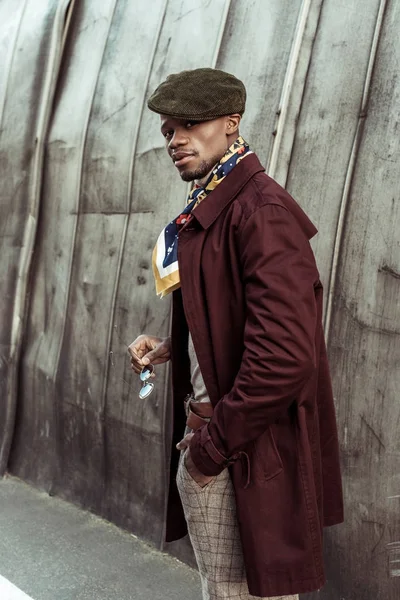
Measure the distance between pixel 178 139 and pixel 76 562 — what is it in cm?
243

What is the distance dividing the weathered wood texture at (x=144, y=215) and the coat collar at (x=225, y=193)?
0.83 metres

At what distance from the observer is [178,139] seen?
2111 mm

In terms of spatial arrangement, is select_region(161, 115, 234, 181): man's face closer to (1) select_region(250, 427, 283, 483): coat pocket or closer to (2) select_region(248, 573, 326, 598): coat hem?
(1) select_region(250, 427, 283, 483): coat pocket

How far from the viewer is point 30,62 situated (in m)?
4.83

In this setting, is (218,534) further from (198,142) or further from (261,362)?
(198,142)

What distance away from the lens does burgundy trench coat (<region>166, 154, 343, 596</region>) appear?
1.87 metres

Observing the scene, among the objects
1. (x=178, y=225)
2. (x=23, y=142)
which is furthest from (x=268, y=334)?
(x=23, y=142)

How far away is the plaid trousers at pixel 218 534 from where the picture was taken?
2070 millimetres

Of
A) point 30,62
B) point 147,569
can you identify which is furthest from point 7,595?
point 30,62

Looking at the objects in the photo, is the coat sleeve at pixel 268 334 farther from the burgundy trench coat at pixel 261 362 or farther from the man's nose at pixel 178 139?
the man's nose at pixel 178 139

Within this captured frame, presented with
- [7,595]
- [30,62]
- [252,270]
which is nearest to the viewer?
[252,270]

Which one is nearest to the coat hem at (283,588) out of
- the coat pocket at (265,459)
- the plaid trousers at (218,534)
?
the plaid trousers at (218,534)

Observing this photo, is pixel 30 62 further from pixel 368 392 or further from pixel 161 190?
pixel 368 392

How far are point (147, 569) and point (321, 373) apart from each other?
1.89m
